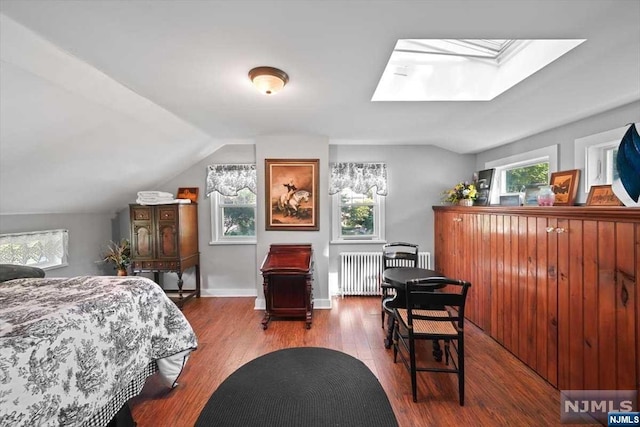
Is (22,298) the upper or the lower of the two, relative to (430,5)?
lower

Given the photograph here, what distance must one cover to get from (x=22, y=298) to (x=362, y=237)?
11.4ft

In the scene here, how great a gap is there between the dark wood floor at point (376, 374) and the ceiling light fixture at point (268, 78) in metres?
2.20

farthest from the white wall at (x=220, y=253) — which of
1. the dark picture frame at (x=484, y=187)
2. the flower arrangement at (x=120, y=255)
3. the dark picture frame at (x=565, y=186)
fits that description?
the dark picture frame at (x=565, y=186)

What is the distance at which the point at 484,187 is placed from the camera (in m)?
3.43

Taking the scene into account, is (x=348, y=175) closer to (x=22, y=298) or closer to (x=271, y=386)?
(x=271, y=386)


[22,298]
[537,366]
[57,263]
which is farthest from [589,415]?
[57,263]

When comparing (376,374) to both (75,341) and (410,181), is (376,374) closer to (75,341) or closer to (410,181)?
(75,341)

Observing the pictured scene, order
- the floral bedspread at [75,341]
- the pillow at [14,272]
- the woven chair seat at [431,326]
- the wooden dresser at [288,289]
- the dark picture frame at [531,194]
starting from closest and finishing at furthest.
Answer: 1. the floral bedspread at [75,341]
2. the woven chair seat at [431,326]
3. the pillow at [14,272]
4. the dark picture frame at [531,194]
5. the wooden dresser at [288,289]

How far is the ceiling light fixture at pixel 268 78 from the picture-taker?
5.66 ft

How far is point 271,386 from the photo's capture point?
6.41ft

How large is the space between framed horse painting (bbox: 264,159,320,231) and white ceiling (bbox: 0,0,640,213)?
490 millimetres

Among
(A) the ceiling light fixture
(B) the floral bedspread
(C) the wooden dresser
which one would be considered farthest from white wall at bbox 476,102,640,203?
(B) the floral bedspread

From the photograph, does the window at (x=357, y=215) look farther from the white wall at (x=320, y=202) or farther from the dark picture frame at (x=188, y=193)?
the dark picture frame at (x=188, y=193)

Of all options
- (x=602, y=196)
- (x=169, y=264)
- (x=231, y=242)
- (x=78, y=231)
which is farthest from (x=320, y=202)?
(x=78, y=231)
